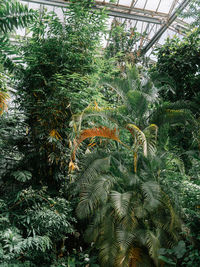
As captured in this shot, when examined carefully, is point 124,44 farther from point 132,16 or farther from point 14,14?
point 14,14

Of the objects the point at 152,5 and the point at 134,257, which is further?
the point at 152,5

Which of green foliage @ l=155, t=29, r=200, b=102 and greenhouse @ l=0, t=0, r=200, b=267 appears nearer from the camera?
greenhouse @ l=0, t=0, r=200, b=267

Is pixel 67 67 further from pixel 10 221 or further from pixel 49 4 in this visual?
pixel 49 4

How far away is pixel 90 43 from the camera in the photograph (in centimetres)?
507

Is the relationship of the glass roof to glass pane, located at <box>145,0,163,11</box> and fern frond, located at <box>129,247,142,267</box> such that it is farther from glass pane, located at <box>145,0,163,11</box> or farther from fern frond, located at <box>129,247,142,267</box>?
fern frond, located at <box>129,247,142,267</box>

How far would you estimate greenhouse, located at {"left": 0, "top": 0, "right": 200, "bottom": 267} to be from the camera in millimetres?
3336

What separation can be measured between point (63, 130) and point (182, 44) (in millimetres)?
3837

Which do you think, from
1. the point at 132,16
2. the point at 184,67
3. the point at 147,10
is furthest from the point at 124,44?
the point at 184,67

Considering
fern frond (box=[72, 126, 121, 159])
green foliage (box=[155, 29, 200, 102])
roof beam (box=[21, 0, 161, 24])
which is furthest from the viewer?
roof beam (box=[21, 0, 161, 24])

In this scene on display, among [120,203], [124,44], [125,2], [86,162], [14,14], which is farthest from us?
[124,44]

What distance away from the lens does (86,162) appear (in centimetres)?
394

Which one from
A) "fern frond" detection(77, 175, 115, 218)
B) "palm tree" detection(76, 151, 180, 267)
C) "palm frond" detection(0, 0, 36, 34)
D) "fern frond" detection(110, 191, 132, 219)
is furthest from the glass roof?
"fern frond" detection(110, 191, 132, 219)

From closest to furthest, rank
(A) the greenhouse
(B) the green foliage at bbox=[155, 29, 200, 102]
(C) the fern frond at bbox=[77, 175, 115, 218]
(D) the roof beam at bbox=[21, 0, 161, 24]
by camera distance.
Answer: (A) the greenhouse < (C) the fern frond at bbox=[77, 175, 115, 218] < (B) the green foliage at bbox=[155, 29, 200, 102] < (D) the roof beam at bbox=[21, 0, 161, 24]

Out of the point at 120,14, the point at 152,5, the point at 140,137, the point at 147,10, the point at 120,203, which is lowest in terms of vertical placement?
the point at 120,203
